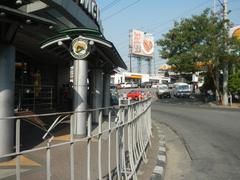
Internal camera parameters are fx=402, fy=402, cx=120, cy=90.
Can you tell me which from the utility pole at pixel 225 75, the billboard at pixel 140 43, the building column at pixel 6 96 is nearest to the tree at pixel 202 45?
the utility pole at pixel 225 75

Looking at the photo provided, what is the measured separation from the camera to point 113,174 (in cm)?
655

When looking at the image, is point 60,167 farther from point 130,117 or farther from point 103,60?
point 103,60

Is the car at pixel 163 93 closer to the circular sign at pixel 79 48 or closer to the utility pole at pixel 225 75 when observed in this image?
the utility pole at pixel 225 75

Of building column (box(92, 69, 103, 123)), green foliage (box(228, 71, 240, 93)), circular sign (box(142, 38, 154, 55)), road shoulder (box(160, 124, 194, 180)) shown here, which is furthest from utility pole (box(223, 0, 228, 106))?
circular sign (box(142, 38, 154, 55))

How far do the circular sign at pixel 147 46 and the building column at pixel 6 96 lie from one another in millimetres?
94207

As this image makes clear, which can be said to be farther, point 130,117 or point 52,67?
point 52,67

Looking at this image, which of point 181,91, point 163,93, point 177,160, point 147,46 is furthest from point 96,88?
point 147,46

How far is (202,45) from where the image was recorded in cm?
3578

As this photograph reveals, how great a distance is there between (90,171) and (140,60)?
110046 mm

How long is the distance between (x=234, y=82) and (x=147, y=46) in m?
67.1

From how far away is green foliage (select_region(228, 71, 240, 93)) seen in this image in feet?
125

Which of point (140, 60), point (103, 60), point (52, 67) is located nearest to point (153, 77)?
point (140, 60)

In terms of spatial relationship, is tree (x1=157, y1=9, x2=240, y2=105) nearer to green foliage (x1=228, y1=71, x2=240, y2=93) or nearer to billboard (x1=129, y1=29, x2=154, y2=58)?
green foliage (x1=228, y1=71, x2=240, y2=93)

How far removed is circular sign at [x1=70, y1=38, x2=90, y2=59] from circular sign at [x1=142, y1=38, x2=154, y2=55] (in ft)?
297
